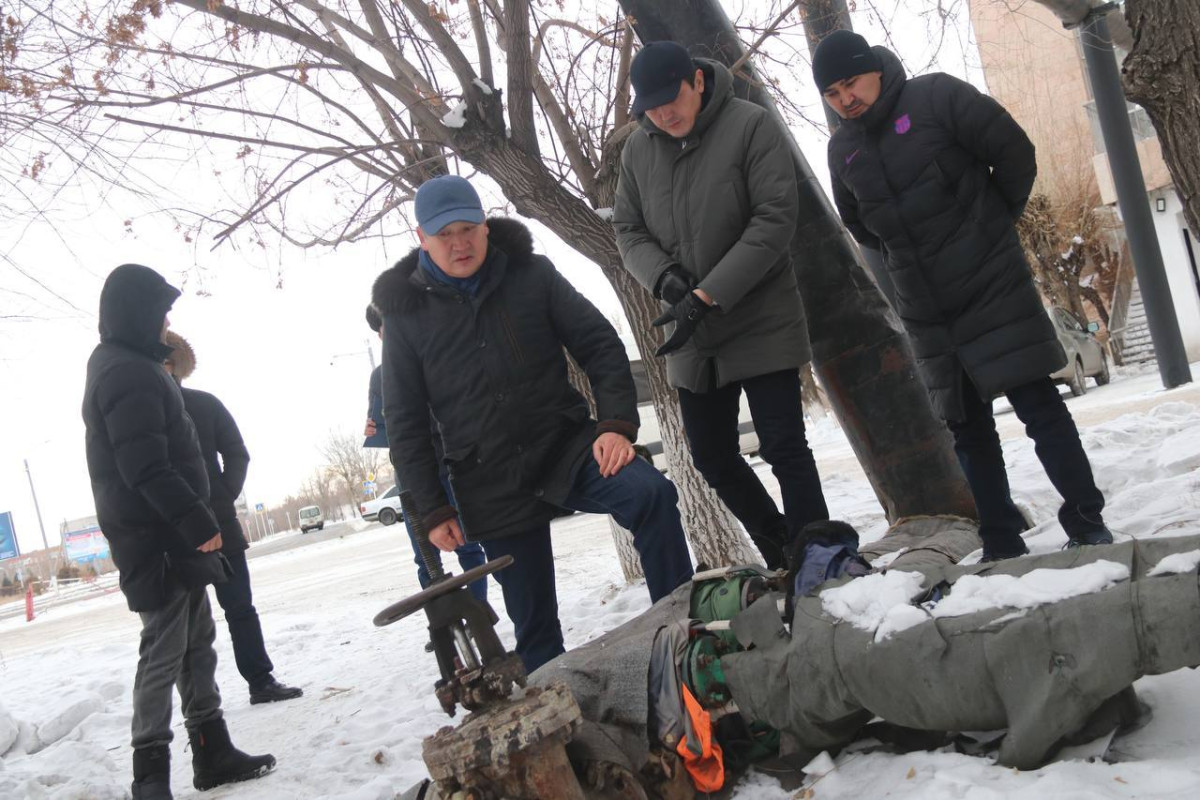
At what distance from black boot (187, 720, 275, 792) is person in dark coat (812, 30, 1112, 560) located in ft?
10.3

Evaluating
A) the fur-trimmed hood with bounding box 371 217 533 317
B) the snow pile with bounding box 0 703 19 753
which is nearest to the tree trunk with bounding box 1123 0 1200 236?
the fur-trimmed hood with bounding box 371 217 533 317

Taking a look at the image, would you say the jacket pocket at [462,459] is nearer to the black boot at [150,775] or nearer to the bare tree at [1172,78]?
the black boot at [150,775]

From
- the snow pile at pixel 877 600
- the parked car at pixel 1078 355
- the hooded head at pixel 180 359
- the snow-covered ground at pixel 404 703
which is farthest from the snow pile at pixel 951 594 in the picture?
the parked car at pixel 1078 355

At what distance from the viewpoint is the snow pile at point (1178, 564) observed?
73.5 inches

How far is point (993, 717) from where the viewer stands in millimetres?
2082

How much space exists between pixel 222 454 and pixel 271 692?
1.46 metres

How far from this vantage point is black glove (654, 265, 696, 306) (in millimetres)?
3234

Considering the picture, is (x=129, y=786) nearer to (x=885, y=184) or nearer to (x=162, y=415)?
(x=162, y=415)

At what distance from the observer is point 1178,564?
1.89 metres

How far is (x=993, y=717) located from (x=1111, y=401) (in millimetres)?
11867

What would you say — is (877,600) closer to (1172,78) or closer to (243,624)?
(1172,78)

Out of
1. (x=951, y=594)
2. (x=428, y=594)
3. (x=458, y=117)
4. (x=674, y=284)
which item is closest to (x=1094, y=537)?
(x=951, y=594)

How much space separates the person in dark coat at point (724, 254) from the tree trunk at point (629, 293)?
1.87 metres

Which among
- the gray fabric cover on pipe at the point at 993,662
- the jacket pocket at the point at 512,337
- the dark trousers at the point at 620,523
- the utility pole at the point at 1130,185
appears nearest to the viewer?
the gray fabric cover on pipe at the point at 993,662
